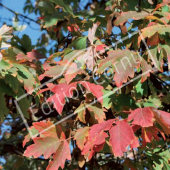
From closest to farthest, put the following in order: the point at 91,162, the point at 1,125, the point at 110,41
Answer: the point at 91,162, the point at 110,41, the point at 1,125

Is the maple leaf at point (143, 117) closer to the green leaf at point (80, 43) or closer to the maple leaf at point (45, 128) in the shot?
the maple leaf at point (45, 128)

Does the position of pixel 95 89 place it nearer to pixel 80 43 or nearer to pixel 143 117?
pixel 143 117

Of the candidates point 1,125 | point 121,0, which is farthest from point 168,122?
point 1,125

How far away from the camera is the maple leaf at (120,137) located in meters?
0.93

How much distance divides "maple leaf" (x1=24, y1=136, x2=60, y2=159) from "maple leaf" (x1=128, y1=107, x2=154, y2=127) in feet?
0.97

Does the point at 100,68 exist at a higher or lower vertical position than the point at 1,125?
higher

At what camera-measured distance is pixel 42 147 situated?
1.05 metres

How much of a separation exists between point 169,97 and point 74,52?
0.56 meters

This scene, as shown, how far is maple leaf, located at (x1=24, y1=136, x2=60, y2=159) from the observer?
1031 millimetres

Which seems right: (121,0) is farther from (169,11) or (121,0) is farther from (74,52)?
(74,52)

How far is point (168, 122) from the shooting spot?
3.19ft

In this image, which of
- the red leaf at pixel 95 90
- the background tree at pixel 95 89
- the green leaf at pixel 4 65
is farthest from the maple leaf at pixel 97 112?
the green leaf at pixel 4 65

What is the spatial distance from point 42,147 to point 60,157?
0.07 m

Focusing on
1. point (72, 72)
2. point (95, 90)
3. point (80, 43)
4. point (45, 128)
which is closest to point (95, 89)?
point (95, 90)
